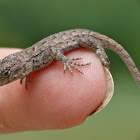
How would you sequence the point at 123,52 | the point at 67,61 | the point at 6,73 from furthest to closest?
the point at 123,52 → the point at 67,61 → the point at 6,73

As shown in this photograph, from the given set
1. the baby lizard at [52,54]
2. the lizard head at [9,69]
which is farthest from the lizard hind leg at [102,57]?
the lizard head at [9,69]

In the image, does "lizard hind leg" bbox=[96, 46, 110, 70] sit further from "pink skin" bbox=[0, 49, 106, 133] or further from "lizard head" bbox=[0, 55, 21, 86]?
"lizard head" bbox=[0, 55, 21, 86]

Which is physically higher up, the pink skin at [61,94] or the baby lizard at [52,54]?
the baby lizard at [52,54]

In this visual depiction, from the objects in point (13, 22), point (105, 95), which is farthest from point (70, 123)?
point (13, 22)

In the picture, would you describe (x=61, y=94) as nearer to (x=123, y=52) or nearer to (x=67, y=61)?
(x=67, y=61)

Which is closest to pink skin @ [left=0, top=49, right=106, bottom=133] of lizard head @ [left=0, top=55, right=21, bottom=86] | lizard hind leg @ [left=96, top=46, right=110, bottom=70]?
lizard hind leg @ [left=96, top=46, right=110, bottom=70]

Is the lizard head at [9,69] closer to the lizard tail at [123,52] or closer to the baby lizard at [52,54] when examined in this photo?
the baby lizard at [52,54]

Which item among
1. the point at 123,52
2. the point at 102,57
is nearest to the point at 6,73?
the point at 102,57
